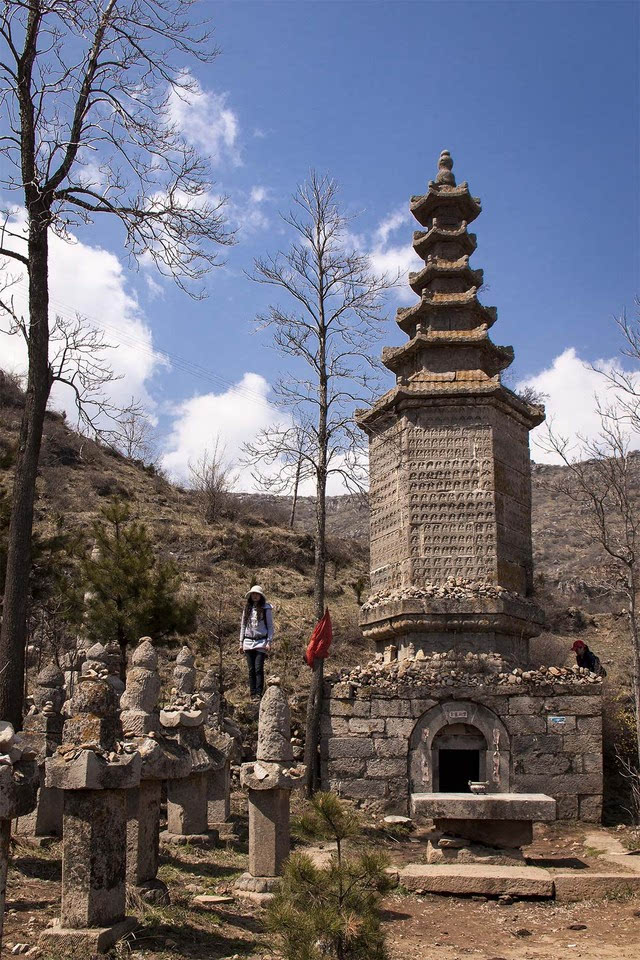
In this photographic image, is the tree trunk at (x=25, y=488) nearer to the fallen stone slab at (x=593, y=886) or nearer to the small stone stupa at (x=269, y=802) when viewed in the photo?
the small stone stupa at (x=269, y=802)

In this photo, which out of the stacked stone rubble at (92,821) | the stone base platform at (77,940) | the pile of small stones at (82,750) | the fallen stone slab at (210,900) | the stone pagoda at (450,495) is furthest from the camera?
the stone pagoda at (450,495)

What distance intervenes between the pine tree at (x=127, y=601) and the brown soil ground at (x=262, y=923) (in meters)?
5.84

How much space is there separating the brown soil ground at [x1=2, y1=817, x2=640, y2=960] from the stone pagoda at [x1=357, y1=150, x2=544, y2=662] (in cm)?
519

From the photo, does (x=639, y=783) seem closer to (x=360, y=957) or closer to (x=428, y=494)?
(x=428, y=494)

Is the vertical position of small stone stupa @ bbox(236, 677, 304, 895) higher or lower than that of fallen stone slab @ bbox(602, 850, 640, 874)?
higher

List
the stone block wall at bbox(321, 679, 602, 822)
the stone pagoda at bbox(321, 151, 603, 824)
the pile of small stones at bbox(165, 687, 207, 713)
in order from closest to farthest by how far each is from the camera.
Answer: the pile of small stones at bbox(165, 687, 207, 713)
the stone block wall at bbox(321, 679, 602, 822)
the stone pagoda at bbox(321, 151, 603, 824)

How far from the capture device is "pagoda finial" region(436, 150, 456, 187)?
61.4 feet

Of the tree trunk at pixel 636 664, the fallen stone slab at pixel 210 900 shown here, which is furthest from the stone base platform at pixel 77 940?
the tree trunk at pixel 636 664

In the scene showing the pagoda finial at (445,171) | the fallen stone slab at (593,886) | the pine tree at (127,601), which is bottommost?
the fallen stone slab at (593,886)

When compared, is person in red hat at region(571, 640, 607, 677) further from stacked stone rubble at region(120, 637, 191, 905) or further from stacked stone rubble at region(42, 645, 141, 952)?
stacked stone rubble at region(42, 645, 141, 952)

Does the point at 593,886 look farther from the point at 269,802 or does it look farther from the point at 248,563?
the point at 248,563

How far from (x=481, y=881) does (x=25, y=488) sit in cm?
637

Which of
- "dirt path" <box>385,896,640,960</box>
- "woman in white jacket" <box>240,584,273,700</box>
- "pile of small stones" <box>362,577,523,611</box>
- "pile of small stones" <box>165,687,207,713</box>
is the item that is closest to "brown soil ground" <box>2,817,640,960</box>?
"dirt path" <box>385,896,640,960</box>

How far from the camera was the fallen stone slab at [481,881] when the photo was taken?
9.50m
